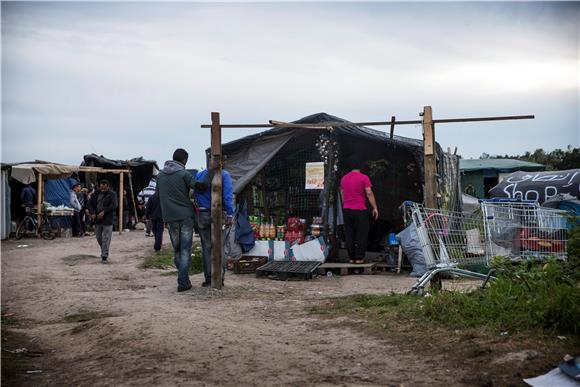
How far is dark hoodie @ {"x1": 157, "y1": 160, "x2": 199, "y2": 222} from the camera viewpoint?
346 inches

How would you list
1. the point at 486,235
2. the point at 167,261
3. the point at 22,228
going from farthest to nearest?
the point at 22,228, the point at 167,261, the point at 486,235

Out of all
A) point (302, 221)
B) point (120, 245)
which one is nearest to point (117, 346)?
point (302, 221)

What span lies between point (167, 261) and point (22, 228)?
9.41m

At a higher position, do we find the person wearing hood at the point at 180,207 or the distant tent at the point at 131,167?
the distant tent at the point at 131,167

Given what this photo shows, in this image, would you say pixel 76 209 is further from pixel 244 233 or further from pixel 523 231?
pixel 523 231

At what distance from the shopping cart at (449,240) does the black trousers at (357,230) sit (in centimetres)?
363

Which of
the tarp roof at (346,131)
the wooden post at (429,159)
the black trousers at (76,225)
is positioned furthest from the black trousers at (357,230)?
the black trousers at (76,225)

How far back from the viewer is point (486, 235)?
759 centimetres

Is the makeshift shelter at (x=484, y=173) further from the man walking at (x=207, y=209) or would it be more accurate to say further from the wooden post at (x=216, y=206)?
the wooden post at (x=216, y=206)

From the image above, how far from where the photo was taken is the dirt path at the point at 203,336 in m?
4.58

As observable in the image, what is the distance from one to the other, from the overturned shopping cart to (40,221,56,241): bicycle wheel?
1584 cm

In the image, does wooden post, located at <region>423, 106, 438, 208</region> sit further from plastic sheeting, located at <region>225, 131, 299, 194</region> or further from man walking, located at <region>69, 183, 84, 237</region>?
man walking, located at <region>69, 183, 84, 237</region>

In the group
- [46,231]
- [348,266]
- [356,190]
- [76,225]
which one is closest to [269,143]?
[356,190]

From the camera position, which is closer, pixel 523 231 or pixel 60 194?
pixel 523 231
